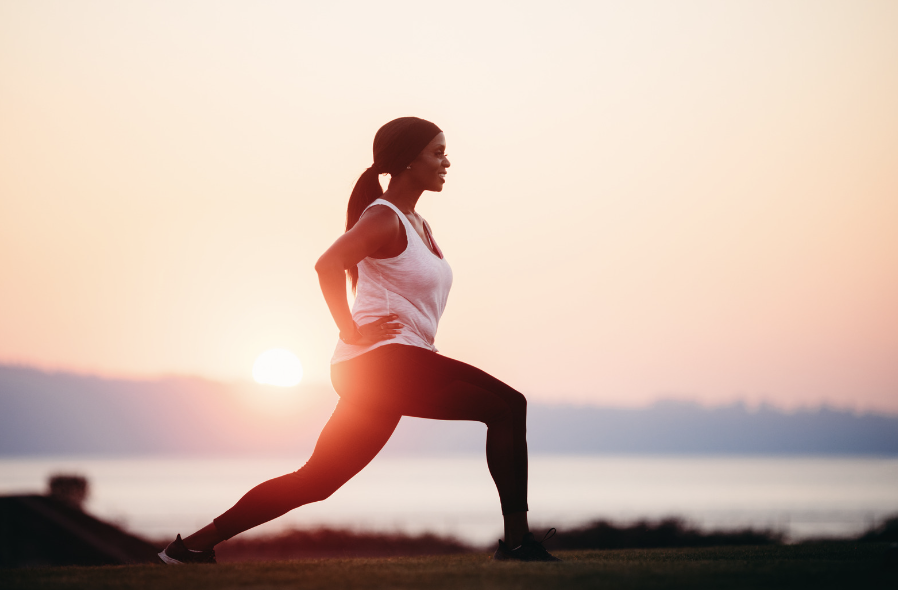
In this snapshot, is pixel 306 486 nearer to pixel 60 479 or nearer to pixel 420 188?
pixel 420 188

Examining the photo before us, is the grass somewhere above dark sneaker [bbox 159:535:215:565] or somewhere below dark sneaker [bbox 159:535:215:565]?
below

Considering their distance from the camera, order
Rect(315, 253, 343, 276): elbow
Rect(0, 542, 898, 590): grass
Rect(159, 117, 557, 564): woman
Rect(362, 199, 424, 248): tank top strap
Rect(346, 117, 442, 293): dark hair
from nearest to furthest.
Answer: Rect(0, 542, 898, 590): grass, Rect(315, 253, 343, 276): elbow, Rect(159, 117, 557, 564): woman, Rect(362, 199, 424, 248): tank top strap, Rect(346, 117, 442, 293): dark hair

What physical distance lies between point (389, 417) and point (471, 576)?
92 cm

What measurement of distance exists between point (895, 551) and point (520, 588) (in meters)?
1.62

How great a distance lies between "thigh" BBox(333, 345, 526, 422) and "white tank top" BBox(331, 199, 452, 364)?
0.27ft

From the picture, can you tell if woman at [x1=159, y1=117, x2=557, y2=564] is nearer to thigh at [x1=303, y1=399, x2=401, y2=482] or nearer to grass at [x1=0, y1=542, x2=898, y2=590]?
thigh at [x1=303, y1=399, x2=401, y2=482]

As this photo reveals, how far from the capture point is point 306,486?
12.6 ft

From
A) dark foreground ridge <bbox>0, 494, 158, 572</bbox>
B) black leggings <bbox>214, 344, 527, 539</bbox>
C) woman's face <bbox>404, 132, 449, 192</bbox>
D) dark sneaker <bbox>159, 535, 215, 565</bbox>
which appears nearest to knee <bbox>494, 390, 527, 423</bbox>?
black leggings <bbox>214, 344, 527, 539</bbox>

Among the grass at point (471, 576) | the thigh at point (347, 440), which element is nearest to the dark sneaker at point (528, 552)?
the grass at point (471, 576)

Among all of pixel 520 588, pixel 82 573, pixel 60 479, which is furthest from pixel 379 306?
pixel 60 479

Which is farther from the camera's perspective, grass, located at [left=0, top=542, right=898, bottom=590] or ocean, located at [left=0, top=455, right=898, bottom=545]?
ocean, located at [left=0, top=455, right=898, bottom=545]

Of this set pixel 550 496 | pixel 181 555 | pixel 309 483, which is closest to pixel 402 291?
pixel 309 483

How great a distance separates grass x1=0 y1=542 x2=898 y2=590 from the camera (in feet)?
9.70

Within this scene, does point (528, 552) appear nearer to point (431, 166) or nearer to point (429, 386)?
point (429, 386)
